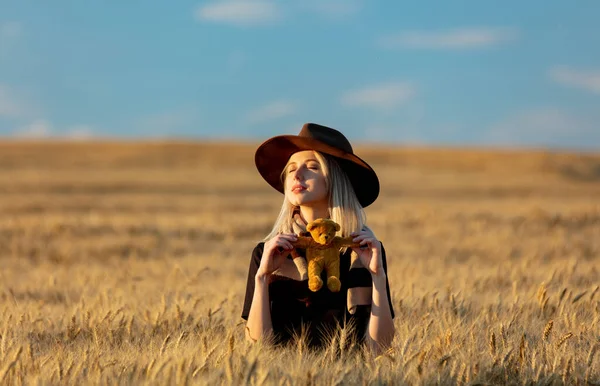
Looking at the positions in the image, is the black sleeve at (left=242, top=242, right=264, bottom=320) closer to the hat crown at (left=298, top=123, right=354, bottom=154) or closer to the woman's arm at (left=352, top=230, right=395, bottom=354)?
the woman's arm at (left=352, top=230, right=395, bottom=354)

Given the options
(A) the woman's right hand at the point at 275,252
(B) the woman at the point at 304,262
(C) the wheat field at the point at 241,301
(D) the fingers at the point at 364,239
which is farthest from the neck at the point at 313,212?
(C) the wheat field at the point at 241,301

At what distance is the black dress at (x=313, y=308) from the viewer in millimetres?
4449

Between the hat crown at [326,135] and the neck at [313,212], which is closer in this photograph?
the hat crown at [326,135]

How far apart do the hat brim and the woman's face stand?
2.7 inches

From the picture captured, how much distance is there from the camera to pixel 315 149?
4.38 metres

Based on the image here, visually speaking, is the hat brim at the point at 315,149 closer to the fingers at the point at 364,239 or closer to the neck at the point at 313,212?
the neck at the point at 313,212

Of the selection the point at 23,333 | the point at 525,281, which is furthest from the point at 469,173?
the point at 23,333

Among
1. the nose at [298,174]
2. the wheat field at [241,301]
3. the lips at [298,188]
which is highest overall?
the nose at [298,174]

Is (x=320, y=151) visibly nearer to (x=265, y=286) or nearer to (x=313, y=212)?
(x=313, y=212)

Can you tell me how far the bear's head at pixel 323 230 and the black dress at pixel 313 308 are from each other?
1.44 feet

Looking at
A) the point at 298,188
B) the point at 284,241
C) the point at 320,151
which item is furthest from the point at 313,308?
the point at 320,151

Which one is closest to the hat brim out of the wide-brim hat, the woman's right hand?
the wide-brim hat

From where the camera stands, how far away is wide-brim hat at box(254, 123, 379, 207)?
432 cm

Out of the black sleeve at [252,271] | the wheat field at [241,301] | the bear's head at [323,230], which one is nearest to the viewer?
the wheat field at [241,301]
